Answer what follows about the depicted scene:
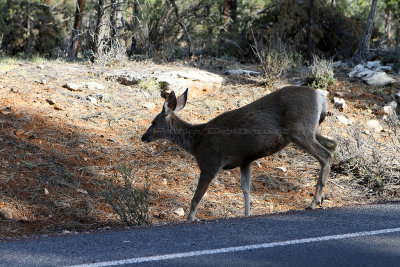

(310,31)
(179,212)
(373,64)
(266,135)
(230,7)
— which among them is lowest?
(179,212)

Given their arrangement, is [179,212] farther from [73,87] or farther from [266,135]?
[73,87]

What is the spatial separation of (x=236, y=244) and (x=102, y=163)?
233 inches

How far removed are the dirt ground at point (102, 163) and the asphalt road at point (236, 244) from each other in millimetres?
2328

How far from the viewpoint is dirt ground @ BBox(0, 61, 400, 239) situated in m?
9.33

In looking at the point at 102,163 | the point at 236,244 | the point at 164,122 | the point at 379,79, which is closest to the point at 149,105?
the point at 102,163

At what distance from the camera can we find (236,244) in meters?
5.60

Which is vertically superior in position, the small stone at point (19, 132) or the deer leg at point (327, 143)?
the deer leg at point (327, 143)

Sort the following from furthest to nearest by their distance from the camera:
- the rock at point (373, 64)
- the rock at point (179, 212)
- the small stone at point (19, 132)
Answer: the rock at point (373, 64), the small stone at point (19, 132), the rock at point (179, 212)

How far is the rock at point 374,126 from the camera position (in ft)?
47.4

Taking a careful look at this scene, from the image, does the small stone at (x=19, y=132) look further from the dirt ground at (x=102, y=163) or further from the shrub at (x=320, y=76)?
the shrub at (x=320, y=76)

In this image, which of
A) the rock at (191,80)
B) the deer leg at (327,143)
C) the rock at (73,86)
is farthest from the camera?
the rock at (191,80)

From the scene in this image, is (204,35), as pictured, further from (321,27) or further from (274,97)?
(274,97)

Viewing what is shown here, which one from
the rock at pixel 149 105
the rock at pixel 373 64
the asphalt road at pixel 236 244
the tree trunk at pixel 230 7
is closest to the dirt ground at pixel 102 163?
the rock at pixel 149 105

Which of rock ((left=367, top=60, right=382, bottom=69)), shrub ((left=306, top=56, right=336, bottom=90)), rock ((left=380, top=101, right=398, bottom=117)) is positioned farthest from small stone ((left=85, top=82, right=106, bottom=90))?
rock ((left=367, top=60, right=382, bottom=69))
